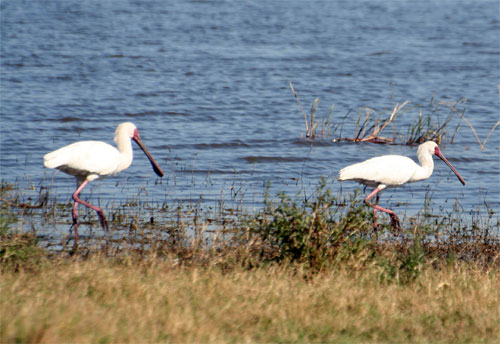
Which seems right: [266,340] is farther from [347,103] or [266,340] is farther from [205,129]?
[347,103]

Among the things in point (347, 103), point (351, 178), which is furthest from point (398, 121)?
point (351, 178)

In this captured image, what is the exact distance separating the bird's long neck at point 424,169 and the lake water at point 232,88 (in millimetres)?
401

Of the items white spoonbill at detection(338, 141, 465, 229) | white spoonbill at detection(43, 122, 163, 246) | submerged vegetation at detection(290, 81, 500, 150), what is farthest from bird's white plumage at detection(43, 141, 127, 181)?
submerged vegetation at detection(290, 81, 500, 150)

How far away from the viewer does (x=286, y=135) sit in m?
16.2

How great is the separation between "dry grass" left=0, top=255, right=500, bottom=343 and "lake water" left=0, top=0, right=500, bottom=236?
14.0ft

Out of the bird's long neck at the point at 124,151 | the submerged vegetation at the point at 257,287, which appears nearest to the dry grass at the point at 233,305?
the submerged vegetation at the point at 257,287

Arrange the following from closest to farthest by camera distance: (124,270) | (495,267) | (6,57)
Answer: (124,270) < (495,267) < (6,57)

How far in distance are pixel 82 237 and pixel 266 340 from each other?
3.87 metres

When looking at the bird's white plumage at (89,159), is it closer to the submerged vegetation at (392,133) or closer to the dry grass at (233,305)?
the dry grass at (233,305)

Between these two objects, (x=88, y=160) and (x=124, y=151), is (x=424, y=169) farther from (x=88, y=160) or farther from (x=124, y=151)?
(x=88, y=160)

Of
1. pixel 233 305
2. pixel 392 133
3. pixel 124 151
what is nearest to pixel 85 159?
pixel 124 151

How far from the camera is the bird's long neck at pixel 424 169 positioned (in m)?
10.7

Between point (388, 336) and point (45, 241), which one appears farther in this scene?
point (45, 241)

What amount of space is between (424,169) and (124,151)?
154 inches
